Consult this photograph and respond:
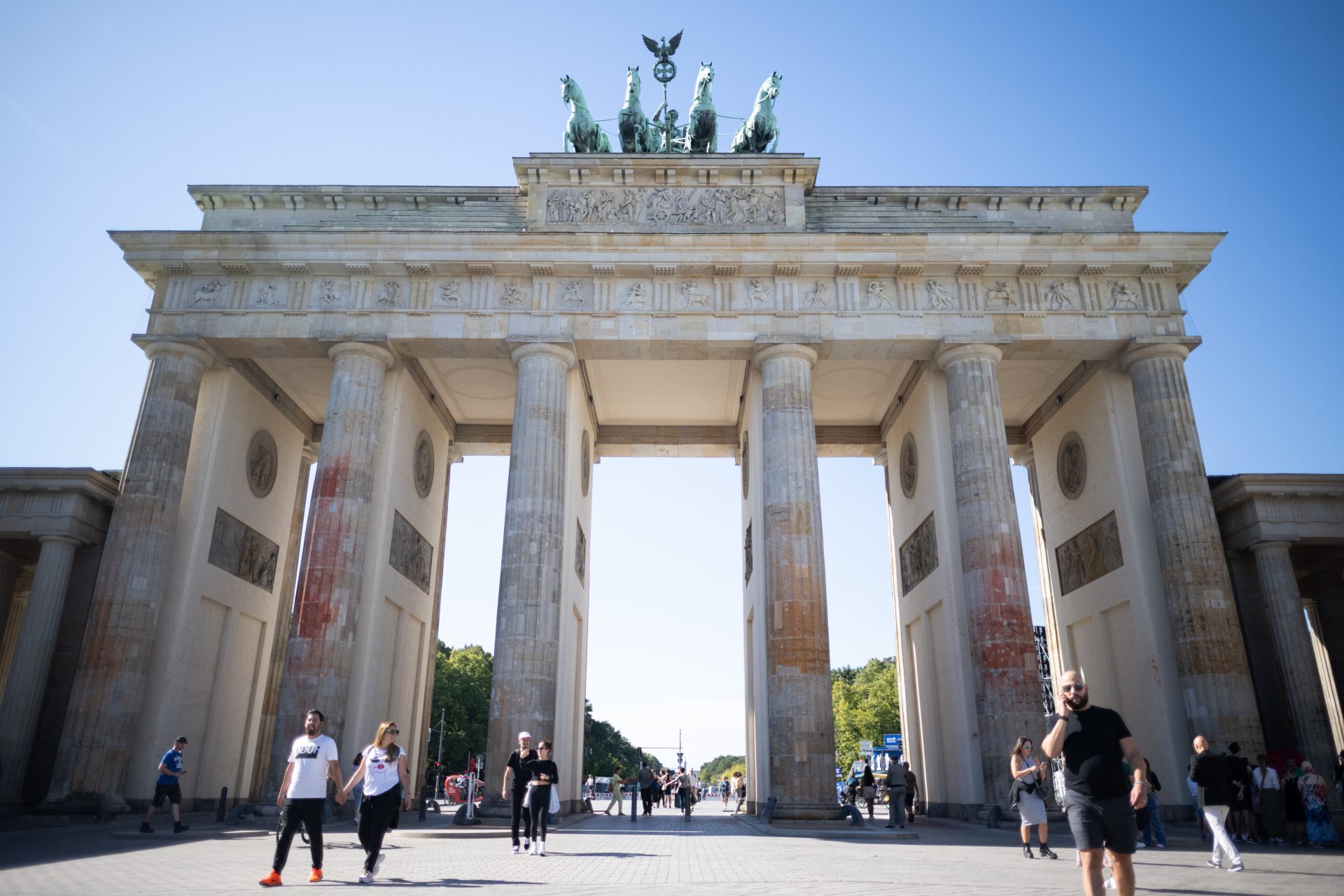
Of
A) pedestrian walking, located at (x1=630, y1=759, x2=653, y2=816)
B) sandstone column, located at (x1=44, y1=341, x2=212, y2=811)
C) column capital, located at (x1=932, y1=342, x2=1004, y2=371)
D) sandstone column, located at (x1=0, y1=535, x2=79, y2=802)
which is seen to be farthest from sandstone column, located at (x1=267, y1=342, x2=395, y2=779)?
column capital, located at (x1=932, y1=342, x2=1004, y2=371)

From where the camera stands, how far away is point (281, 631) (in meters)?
26.3

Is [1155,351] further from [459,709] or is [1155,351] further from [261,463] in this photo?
[459,709]

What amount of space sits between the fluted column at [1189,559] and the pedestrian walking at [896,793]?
6.65 metres

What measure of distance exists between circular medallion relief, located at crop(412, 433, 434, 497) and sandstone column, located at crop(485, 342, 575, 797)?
5486 millimetres

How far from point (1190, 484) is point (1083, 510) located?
4134 mm

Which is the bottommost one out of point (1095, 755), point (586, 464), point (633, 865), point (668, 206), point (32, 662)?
point (633, 865)

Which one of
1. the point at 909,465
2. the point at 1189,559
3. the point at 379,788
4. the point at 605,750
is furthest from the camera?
the point at 605,750

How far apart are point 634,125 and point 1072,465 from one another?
16385 mm

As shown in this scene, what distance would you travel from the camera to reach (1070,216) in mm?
23875

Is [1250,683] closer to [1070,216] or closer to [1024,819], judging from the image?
[1024,819]

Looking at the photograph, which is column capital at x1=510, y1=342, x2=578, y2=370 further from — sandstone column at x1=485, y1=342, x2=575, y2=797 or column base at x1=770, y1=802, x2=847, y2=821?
column base at x1=770, y1=802, x2=847, y2=821

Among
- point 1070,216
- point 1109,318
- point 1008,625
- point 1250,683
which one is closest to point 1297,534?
point 1250,683

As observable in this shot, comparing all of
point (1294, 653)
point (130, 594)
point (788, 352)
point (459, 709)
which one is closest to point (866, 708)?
point (459, 709)

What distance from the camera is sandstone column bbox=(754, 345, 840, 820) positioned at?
1836 cm
